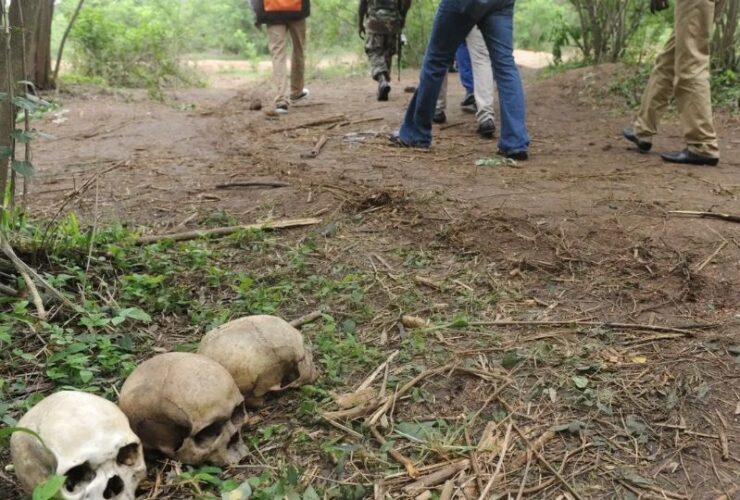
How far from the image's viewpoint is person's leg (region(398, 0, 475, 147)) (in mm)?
5168

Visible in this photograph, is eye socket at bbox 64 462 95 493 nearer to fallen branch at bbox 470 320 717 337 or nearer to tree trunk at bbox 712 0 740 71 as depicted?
fallen branch at bbox 470 320 717 337

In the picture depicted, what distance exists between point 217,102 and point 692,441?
8.97 metres

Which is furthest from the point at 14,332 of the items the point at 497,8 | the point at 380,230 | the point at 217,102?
the point at 217,102

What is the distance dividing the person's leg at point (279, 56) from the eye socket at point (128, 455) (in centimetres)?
680

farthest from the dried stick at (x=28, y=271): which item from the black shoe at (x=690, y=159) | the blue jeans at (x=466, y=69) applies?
the blue jeans at (x=466, y=69)

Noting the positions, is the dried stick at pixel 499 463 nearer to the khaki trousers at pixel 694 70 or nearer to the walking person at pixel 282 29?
the khaki trousers at pixel 694 70

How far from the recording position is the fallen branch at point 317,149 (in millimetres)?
5582

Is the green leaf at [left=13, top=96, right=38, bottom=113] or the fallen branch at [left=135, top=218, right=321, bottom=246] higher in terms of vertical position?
the green leaf at [left=13, top=96, right=38, bottom=113]

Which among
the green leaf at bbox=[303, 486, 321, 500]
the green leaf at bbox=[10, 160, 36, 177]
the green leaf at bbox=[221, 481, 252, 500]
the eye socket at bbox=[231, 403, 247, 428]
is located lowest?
the green leaf at bbox=[303, 486, 321, 500]

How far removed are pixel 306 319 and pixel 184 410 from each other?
3.00ft

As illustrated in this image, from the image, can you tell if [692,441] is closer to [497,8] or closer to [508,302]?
[508,302]

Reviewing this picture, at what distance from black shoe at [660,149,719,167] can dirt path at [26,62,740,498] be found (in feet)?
0.37

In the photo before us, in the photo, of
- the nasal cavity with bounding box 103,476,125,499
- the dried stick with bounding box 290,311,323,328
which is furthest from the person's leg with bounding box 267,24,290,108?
the nasal cavity with bounding box 103,476,125,499

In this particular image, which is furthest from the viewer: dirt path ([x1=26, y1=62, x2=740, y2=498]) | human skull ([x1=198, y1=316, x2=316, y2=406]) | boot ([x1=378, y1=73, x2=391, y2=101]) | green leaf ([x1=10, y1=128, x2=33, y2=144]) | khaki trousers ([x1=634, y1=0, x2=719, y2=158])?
boot ([x1=378, y1=73, x2=391, y2=101])
